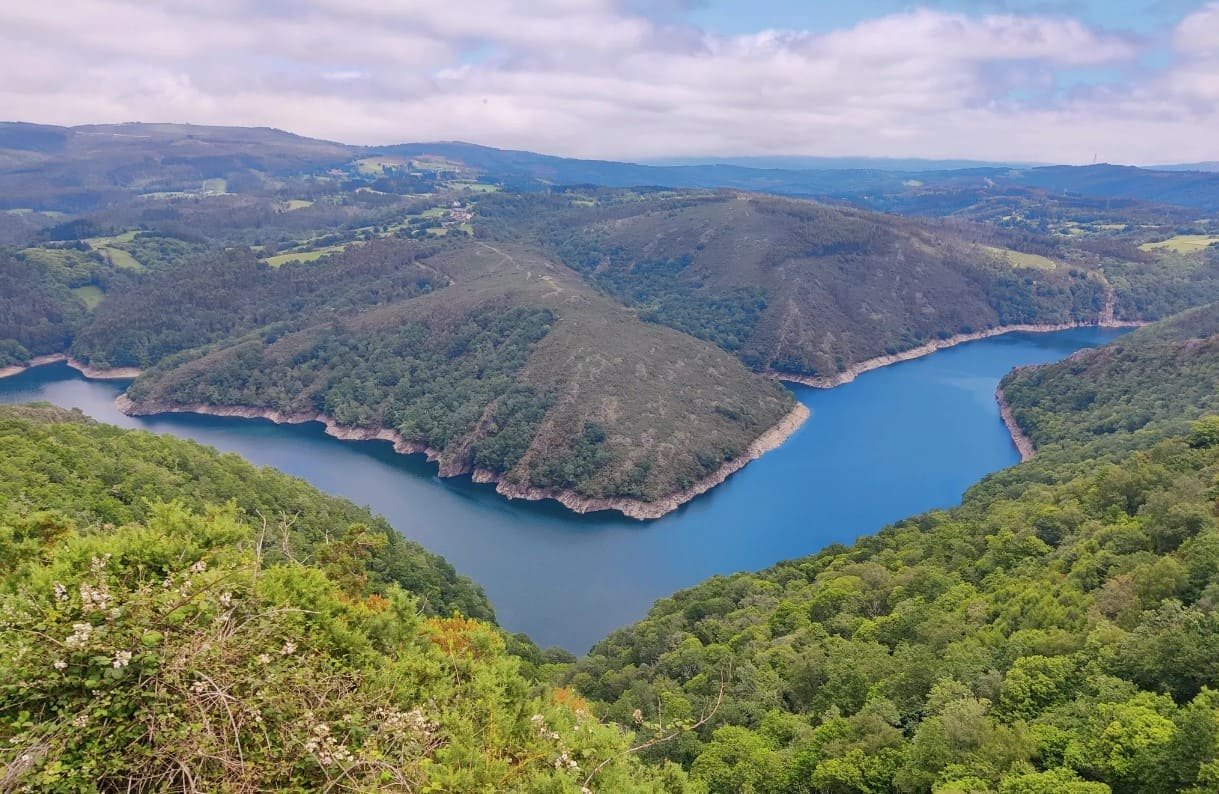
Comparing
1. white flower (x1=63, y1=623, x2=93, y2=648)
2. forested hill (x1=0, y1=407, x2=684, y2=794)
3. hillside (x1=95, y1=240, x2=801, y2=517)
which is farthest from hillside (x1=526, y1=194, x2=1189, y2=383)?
white flower (x1=63, y1=623, x2=93, y2=648)

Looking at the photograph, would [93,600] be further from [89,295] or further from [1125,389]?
[89,295]

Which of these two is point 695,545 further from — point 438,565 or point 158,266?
point 158,266

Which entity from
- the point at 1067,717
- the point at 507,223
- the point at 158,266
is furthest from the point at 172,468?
the point at 507,223

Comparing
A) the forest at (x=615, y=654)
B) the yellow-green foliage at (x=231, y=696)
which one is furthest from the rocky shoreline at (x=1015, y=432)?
the yellow-green foliage at (x=231, y=696)

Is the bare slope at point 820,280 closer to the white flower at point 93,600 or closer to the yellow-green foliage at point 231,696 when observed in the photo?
the yellow-green foliage at point 231,696

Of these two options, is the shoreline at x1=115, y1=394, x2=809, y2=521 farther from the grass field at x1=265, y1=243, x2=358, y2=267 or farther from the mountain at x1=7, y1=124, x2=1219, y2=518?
the grass field at x1=265, y1=243, x2=358, y2=267

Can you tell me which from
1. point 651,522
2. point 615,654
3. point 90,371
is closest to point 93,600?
point 615,654
